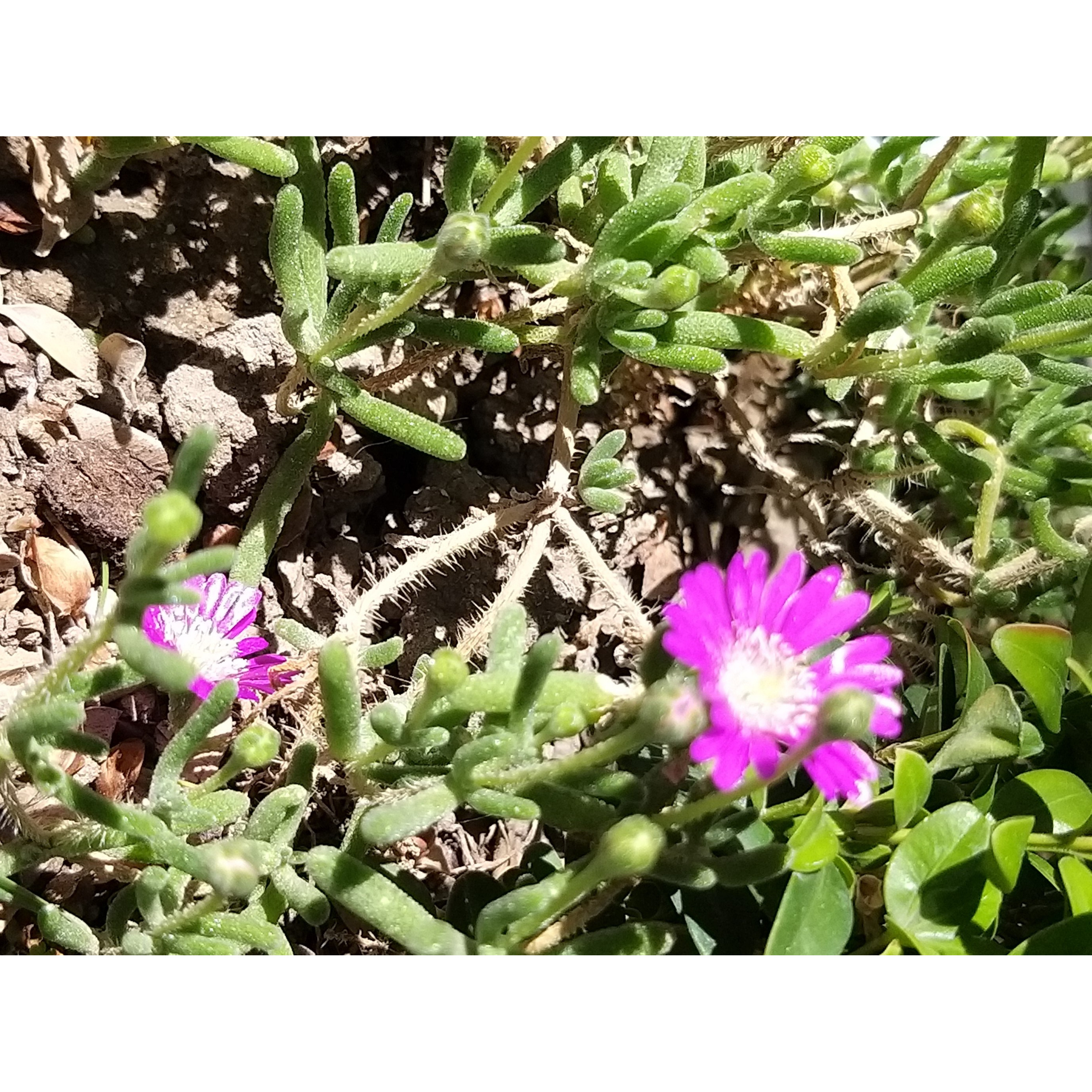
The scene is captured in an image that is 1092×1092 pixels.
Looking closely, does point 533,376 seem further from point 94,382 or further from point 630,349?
point 94,382

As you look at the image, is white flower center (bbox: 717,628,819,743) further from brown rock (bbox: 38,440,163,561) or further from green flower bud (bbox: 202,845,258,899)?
brown rock (bbox: 38,440,163,561)

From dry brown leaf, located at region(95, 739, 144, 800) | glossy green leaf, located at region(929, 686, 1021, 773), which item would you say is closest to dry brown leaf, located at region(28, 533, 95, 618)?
dry brown leaf, located at region(95, 739, 144, 800)

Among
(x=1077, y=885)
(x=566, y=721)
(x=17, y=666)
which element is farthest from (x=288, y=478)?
(x=1077, y=885)

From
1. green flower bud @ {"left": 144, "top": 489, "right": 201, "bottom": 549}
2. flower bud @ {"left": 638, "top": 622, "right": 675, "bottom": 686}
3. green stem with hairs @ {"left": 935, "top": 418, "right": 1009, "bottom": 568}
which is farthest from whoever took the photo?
green stem with hairs @ {"left": 935, "top": 418, "right": 1009, "bottom": 568}

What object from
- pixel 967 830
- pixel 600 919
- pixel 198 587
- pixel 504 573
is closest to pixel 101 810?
pixel 198 587

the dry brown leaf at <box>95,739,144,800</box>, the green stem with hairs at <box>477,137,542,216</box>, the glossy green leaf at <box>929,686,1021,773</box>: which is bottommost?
the dry brown leaf at <box>95,739,144,800</box>

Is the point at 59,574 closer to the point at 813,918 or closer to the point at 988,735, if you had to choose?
the point at 813,918

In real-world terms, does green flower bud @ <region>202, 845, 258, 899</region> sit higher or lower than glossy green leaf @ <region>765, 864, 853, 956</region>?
higher

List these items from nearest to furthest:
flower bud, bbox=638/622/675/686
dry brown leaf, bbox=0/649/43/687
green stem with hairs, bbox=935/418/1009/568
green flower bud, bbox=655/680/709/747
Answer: green flower bud, bbox=655/680/709/747 → flower bud, bbox=638/622/675/686 → dry brown leaf, bbox=0/649/43/687 → green stem with hairs, bbox=935/418/1009/568
